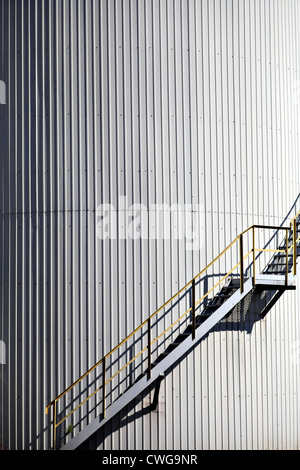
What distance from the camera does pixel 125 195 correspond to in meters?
17.3

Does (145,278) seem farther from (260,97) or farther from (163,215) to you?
(260,97)

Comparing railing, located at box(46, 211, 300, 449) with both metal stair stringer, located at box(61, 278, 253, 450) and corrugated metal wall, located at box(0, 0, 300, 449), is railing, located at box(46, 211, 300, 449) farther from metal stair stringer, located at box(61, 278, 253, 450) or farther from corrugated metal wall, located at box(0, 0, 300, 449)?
corrugated metal wall, located at box(0, 0, 300, 449)

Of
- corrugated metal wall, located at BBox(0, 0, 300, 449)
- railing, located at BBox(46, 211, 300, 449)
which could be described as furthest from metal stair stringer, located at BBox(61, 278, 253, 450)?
corrugated metal wall, located at BBox(0, 0, 300, 449)

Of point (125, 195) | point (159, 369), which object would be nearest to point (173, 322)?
point (159, 369)

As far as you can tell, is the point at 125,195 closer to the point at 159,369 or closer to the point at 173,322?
the point at 173,322

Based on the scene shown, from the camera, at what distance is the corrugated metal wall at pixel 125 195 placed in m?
17.2

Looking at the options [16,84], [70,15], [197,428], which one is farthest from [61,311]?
[70,15]

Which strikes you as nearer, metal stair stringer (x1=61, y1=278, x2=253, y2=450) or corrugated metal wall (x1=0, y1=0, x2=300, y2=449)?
metal stair stringer (x1=61, y1=278, x2=253, y2=450)

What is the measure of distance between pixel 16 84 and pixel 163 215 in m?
4.25

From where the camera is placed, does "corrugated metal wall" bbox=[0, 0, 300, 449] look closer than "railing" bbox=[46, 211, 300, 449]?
No

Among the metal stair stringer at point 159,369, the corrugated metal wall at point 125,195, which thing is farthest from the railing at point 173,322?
the corrugated metal wall at point 125,195

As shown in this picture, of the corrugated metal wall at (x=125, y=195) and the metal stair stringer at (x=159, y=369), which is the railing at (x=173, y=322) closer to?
the metal stair stringer at (x=159, y=369)

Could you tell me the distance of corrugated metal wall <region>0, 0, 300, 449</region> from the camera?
56.6 feet

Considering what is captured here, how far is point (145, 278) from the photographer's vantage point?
17250 millimetres
